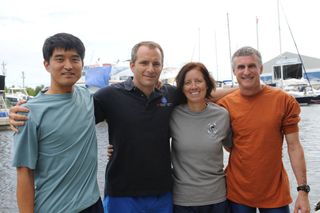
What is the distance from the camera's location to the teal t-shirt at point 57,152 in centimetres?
271

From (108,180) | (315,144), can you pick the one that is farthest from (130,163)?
(315,144)

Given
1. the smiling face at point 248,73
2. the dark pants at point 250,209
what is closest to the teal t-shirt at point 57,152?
the dark pants at point 250,209

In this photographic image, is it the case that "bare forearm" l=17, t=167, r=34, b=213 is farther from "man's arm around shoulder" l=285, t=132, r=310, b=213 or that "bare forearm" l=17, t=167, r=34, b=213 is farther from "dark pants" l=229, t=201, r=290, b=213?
"man's arm around shoulder" l=285, t=132, r=310, b=213

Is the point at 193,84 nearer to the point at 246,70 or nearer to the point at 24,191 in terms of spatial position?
the point at 246,70

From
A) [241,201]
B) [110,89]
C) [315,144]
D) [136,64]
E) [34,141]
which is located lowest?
[315,144]

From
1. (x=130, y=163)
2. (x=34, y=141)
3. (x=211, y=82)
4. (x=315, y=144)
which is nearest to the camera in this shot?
(x=34, y=141)

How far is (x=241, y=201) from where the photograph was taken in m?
3.60

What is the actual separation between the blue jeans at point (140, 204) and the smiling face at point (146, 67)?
37.9 inches

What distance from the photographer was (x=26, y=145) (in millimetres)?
2689

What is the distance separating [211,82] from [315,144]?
14.1 m

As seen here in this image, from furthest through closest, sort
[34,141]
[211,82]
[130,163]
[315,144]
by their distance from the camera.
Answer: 1. [315,144]
2. [211,82]
3. [130,163]
4. [34,141]

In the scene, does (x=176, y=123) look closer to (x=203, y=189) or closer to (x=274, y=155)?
(x=203, y=189)

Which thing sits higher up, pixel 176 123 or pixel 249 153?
pixel 176 123

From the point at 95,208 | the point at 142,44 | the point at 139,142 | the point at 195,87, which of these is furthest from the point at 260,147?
the point at 95,208
